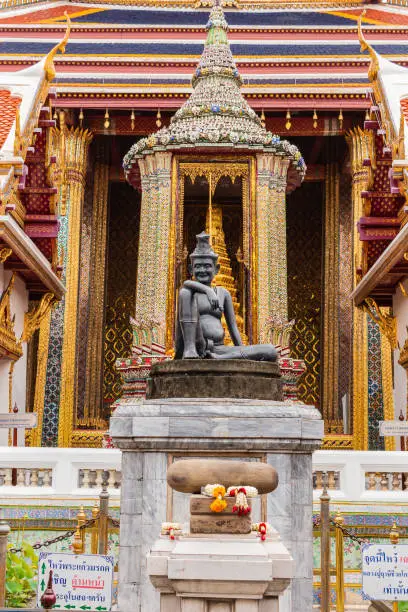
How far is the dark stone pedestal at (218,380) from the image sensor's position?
555 centimetres

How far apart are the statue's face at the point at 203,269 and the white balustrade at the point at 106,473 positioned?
174cm

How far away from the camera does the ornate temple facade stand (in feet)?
36.3

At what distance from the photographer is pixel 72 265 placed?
13656 millimetres

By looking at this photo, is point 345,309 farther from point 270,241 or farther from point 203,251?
point 203,251

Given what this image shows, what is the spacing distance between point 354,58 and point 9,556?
10447mm

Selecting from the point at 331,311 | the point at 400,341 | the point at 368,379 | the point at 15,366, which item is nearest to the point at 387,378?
the point at 368,379

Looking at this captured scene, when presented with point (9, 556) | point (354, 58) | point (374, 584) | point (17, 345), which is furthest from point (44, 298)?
point (374, 584)

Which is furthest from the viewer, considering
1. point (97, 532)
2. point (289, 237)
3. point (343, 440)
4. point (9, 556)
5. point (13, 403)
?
point (289, 237)

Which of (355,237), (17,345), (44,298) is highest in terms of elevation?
(355,237)

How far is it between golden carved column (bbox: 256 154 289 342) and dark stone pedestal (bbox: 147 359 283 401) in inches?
203

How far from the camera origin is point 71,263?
13.7 meters

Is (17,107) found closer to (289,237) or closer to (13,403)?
(13,403)

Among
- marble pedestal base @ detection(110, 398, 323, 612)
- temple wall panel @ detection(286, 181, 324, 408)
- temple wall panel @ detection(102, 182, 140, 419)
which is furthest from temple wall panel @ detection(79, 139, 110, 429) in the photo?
marble pedestal base @ detection(110, 398, 323, 612)

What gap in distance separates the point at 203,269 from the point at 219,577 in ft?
9.98
